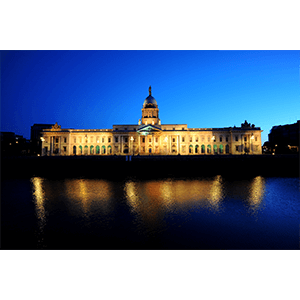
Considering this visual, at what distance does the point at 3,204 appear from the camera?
14.5 metres

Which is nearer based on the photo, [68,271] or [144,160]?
[68,271]

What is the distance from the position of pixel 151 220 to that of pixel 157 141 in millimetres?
64880

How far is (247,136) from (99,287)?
8206 cm

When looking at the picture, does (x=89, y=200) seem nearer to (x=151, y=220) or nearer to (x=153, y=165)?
(x=151, y=220)

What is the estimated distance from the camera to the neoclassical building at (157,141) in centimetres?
7519

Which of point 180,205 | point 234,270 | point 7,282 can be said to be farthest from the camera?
point 180,205

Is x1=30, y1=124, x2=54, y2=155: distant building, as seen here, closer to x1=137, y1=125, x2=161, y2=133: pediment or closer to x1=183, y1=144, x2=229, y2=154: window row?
x1=137, y1=125, x2=161, y2=133: pediment

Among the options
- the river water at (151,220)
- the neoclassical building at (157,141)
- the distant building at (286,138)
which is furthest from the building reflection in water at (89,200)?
the distant building at (286,138)

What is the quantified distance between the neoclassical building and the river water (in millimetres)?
58307

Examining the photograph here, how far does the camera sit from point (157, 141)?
247ft

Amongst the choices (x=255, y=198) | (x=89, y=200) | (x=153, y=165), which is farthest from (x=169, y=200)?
(x=153, y=165)

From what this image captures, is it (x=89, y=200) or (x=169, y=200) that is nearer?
(x=169, y=200)
